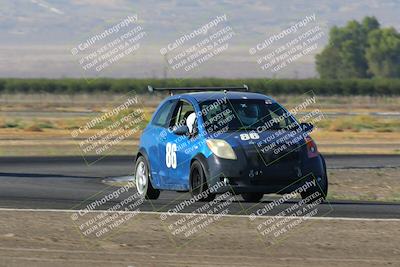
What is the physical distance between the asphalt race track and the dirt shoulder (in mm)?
1859

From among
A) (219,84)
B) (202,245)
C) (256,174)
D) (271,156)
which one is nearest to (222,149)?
(256,174)

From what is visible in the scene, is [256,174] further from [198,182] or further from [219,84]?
[219,84]

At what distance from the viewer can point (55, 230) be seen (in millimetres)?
12906

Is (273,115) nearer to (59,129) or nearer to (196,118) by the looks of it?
(196,118)

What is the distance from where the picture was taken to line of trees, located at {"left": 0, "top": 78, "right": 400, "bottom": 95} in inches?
5266

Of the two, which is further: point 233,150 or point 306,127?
point 306,127

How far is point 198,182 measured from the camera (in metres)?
16.4

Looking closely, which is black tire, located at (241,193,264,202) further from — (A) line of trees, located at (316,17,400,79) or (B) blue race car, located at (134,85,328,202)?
(A) line of trees, located at (316,17,400,79)

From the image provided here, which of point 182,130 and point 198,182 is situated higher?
point 182,130

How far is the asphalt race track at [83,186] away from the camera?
637 inches

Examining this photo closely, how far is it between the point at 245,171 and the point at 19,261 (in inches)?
240

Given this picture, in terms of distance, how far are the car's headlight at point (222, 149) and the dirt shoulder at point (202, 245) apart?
6.06 feet

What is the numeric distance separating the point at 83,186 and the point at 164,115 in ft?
11.7

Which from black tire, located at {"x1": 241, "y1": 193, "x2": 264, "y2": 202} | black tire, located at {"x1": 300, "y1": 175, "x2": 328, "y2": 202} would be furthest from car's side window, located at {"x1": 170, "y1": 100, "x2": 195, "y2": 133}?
black tire, located at {"x1": 300, "y1": 175, "x2": 328, "y2": 202}
